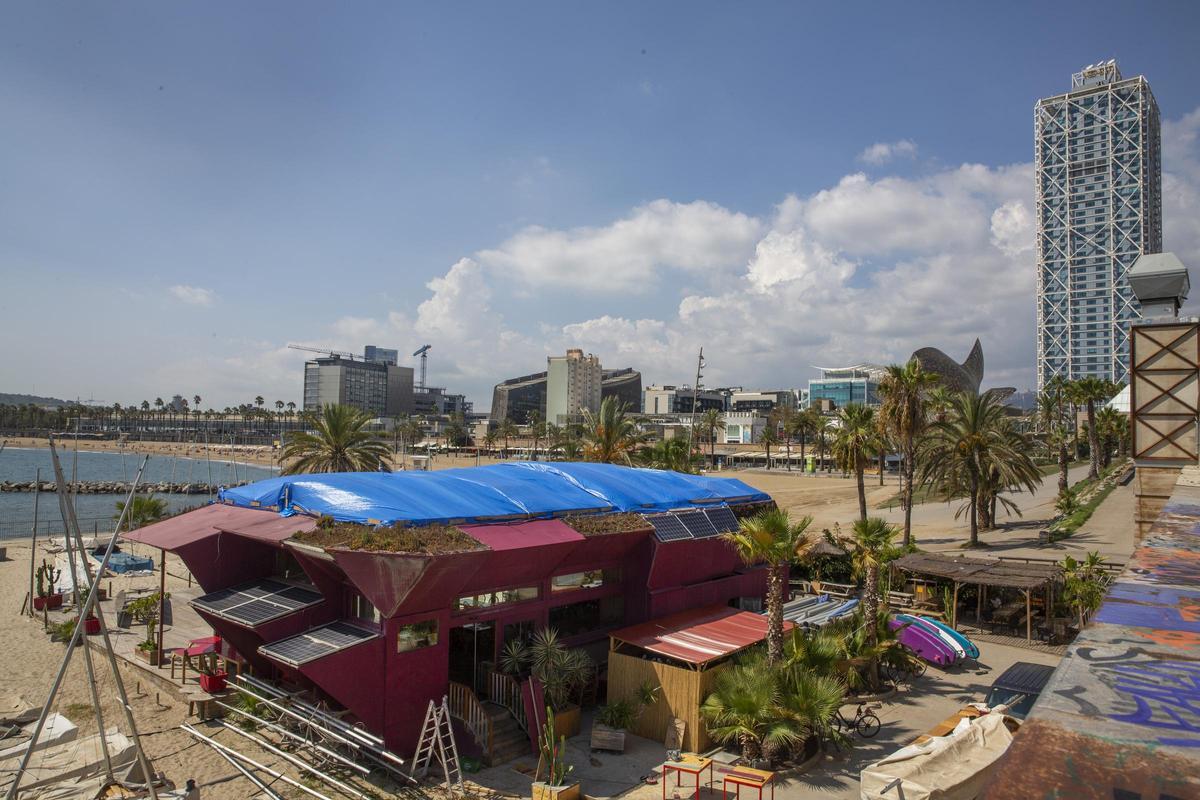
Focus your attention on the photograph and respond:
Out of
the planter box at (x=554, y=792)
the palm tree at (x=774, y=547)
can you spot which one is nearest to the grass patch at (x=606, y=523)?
the palm tree at (x=774, y=547)

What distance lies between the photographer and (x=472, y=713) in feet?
54.7

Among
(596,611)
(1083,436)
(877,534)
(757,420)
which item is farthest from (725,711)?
(757,420)

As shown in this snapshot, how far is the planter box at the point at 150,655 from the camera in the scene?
2206 cm

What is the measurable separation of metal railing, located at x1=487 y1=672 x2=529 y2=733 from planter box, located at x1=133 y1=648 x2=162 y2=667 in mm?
11422

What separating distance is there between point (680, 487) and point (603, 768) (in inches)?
A: 445

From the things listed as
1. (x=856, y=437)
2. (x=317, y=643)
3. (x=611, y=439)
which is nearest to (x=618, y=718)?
(x=317, y=643)

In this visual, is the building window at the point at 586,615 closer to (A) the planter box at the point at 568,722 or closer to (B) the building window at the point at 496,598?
(B) the building window at the point at 496,598

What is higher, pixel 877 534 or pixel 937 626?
pixel 877 534

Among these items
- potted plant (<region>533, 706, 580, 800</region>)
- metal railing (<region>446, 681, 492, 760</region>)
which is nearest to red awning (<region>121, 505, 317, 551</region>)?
metal railing (<region>446, 681, 492, 760</region>)

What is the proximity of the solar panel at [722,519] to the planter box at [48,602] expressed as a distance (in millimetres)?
27676

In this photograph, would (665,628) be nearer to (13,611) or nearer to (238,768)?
(238,768)

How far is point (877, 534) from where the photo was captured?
823 inches

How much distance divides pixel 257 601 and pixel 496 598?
667cm

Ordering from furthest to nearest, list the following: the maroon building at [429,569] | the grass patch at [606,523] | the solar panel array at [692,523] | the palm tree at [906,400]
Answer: the palm tree at [906,400] < the solar panel array at [692,523] < the grass patch at [606,523] < the maroon building at [429,569]
